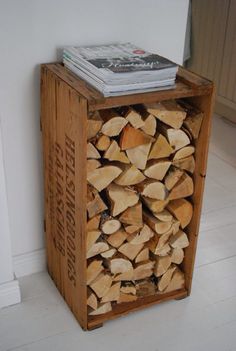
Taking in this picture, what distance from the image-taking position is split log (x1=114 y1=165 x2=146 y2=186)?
56.0 inches

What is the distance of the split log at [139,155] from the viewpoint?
55.4 inches

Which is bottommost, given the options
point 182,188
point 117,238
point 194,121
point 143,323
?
point 143,323

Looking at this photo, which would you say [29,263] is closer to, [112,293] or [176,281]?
[112,293]

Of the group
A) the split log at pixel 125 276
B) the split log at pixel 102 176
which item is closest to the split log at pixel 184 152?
the split log at pixel 102 176

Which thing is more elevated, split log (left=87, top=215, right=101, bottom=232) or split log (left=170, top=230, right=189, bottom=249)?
split log (left=87, top=215, right=101, bottom=232)

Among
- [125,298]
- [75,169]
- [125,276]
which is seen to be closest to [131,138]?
[75,169]

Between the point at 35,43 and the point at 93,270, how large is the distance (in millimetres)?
757

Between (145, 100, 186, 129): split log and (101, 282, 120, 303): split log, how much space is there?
0.58 metres

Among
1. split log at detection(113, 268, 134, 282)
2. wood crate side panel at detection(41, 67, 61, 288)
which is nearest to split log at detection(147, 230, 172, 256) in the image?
split log at detection(113, 268, 134, 282)

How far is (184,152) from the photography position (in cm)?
149

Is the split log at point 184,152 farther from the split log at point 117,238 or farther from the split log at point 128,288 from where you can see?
the split log at point 128,288

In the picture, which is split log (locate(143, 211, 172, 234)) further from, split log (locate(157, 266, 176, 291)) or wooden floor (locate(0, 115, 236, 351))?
wooden floor (locate(0, 115, 236, 351))

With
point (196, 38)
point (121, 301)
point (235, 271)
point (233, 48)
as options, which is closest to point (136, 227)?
point (121, 301)

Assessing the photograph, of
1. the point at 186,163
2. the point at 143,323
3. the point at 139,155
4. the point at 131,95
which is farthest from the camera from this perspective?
the point at 143,323
